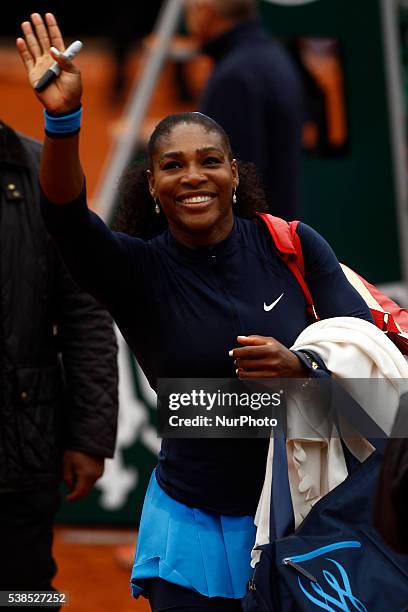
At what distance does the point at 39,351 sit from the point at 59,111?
1.26 m

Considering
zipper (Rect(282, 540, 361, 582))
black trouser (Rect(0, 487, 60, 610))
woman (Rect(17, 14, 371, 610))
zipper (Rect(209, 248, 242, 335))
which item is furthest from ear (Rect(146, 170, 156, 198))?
black trouser (Rect(0, 487, 60, 610))

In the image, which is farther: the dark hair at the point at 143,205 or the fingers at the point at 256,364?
the dark hair at the point at 143,205

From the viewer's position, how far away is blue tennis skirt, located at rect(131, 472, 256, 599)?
3.38 m

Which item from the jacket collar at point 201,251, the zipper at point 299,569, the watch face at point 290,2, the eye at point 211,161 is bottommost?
the zipper at point 299,569

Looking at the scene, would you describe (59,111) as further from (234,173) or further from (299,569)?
(299,569)

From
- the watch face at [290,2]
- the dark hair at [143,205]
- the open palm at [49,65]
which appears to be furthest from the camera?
the watch face at [290,2]

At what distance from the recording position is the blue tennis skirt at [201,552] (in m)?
3.38

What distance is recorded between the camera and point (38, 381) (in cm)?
414

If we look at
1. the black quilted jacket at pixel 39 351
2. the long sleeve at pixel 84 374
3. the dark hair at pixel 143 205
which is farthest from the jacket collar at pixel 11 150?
the dark hair at pixel 143 205

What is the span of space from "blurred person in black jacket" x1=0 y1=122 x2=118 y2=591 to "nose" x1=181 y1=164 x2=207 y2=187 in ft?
3.11

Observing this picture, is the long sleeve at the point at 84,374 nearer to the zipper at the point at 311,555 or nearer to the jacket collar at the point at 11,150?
the jacket collar at the point at 11,150

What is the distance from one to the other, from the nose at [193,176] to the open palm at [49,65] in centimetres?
36

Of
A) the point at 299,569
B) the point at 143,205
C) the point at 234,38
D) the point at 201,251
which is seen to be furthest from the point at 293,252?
the point at 234,38

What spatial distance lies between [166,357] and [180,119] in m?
0.59
